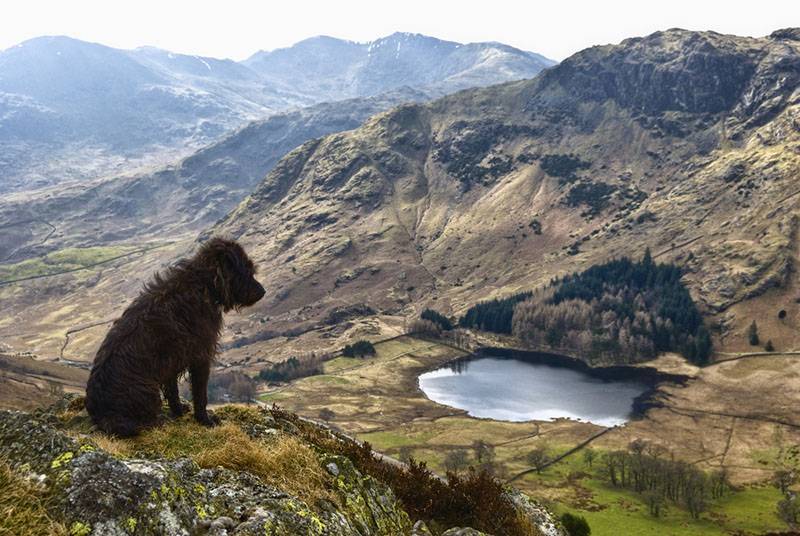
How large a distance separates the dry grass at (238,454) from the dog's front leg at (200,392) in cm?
140

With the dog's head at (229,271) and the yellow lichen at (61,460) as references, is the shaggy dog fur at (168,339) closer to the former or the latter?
the dog's head at (229,271)

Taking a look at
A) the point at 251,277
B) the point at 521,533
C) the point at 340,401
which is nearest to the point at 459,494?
the point at 521,533

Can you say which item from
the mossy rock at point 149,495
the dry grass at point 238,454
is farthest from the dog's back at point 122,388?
the mossy rock at point 149,495

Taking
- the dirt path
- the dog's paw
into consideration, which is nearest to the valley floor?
the dirt path

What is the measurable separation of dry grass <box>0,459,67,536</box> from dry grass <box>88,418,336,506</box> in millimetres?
2373

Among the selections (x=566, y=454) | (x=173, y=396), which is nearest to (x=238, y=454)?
(x=173, y=396)

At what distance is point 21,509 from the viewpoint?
5.82m

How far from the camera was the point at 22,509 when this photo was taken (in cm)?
583

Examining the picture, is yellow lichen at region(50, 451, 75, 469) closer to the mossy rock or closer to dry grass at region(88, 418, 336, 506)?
the mossy rock

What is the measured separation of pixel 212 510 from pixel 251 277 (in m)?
7.06

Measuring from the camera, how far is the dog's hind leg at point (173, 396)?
42.4 ft

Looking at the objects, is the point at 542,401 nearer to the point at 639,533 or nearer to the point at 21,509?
the point at 639,533

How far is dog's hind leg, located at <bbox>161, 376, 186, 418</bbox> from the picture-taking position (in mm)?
12922

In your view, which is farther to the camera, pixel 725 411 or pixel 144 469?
pixel 725 411
